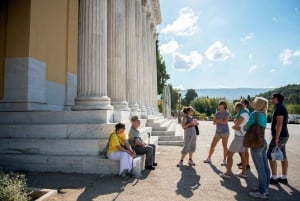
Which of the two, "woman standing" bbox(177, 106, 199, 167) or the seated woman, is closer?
the seated woman

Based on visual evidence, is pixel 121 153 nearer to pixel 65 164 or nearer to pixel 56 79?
pixel 65 164

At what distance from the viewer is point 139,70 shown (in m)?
17.7

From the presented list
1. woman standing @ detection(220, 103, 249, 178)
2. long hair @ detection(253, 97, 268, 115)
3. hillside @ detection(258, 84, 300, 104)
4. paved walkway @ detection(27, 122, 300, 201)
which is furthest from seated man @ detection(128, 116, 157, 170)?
hillside @ detection(258, 84, 300, 104)

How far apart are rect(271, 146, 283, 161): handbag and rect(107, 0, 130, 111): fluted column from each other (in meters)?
6.72

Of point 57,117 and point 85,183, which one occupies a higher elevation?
point 57,117

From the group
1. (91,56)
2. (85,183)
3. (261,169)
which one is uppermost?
(91,56)

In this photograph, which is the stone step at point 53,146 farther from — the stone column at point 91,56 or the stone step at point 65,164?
the stone column at point 91,56

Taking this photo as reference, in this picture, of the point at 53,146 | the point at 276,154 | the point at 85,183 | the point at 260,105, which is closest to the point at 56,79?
the point at 53,146

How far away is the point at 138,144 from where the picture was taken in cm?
819

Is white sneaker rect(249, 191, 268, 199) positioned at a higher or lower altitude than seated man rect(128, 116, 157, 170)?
lower

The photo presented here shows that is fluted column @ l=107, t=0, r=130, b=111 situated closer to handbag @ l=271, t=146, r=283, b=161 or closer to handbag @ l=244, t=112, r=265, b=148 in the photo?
handbag @ l=271, t=146, r=283, b=161

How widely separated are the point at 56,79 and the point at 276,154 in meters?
9.05

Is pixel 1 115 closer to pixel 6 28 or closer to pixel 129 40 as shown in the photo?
pixel 6 28

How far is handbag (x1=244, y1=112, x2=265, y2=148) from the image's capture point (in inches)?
223
